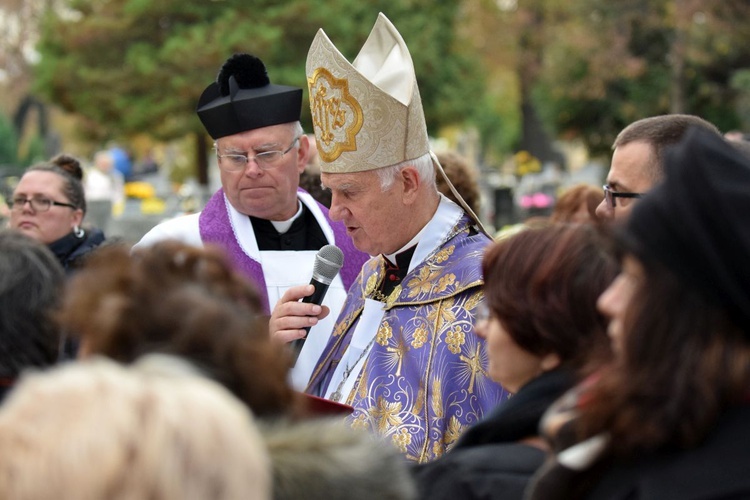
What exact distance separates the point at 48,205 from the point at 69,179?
210 mm

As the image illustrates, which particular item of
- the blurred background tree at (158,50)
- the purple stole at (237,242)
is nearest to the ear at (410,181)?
the purple stole at (237,242)

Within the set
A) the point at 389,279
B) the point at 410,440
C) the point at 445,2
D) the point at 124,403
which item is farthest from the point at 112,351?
the point at 445,2

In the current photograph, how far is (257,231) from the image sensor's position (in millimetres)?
4875

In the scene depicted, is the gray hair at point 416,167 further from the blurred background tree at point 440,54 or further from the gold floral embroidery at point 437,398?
the blurred background tree at point 440,54

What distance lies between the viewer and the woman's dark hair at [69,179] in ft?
18.7

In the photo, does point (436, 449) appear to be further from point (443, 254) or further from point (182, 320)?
point (182, 320)

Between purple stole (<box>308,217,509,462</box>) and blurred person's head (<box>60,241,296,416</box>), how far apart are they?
1.54 meters

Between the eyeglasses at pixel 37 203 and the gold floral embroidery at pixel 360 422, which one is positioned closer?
the gold floral embroidery at pixel 360 422

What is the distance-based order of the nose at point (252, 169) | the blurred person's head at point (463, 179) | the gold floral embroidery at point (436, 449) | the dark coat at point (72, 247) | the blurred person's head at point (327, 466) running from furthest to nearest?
the blurred person's head at point (463, 179), the dark coat at point (72, 247), the nose at point (252, 169), the gold floral embroidery at point (436, 449), the blurred person's head at point (327, 466)

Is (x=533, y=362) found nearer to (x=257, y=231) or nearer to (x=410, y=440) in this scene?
(x=410, y=440)

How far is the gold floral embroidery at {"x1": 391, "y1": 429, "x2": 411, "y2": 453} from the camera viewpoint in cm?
339

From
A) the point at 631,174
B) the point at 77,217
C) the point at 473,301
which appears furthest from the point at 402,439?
the point at 77,217

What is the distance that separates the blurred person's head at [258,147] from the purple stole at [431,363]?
1.15 metres

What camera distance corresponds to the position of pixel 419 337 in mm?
3559
